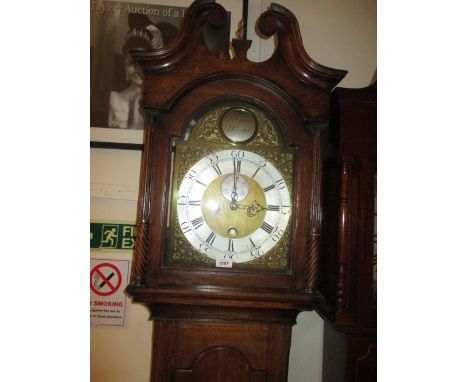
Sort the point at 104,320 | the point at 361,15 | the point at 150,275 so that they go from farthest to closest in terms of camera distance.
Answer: the point at 361,15 < the point at 104,320 < the point at 150,275

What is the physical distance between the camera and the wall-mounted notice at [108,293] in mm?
1148

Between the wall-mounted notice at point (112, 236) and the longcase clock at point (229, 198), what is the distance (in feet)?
1.38

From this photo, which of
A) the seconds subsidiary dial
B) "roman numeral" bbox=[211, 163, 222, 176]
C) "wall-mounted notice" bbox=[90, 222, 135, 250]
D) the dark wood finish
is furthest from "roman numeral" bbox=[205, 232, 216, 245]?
"wall-mounted notice" bbox=[90, 222, 135, 250]

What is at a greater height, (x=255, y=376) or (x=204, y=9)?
(x=204, y=9)

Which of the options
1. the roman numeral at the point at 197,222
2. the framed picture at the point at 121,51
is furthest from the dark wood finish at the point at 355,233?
the framed picture at the point at 121,51

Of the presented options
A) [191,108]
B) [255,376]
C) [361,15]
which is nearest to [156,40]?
[191,108]

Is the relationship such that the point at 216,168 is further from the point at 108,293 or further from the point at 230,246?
the point at 108,293

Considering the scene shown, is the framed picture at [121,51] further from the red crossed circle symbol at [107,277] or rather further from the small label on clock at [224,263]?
the small label on clock at [224,263]

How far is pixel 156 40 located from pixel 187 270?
36.0 inches

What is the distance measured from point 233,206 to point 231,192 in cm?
4

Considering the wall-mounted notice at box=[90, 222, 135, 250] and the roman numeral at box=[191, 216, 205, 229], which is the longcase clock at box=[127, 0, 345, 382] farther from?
the wall-mounted notice at box=[90, 222, 135, 250]

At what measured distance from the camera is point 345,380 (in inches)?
33.5

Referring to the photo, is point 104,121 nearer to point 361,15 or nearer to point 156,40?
point 156,40

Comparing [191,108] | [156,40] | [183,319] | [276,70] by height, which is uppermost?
A: [156,40]
